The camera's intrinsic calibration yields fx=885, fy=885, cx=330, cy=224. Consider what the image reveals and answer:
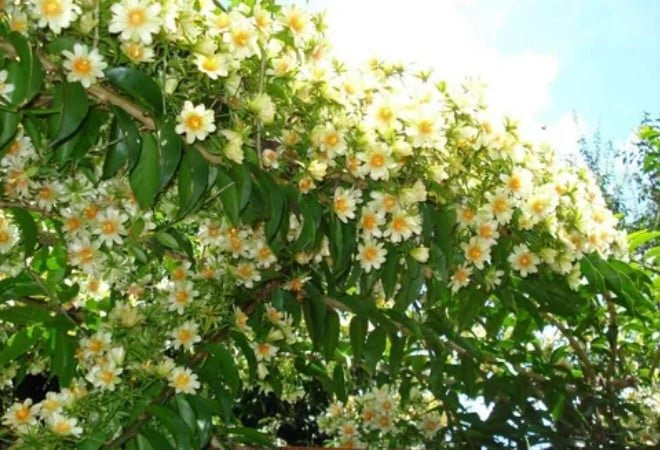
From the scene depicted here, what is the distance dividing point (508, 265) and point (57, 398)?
0.80m

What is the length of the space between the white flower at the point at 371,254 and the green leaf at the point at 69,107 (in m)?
0.55

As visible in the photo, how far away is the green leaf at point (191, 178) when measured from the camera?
1197 millimetres

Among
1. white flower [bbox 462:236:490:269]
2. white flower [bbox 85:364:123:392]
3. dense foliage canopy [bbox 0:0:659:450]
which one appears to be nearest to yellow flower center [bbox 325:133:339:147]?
dense foliage canopy [bbox 0:0:659:450]

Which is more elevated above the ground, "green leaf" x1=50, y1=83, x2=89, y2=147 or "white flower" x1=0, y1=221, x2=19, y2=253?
"white flower" x1=0, y1=221, x2=19, y2=253

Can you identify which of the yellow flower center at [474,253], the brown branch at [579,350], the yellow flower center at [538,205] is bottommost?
the yellow flower center at [474,253]

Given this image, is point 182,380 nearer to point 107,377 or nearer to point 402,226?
point 107,377

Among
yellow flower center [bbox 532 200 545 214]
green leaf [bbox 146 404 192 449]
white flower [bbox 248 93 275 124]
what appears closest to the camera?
white flower [bbox 248 93 275 124]

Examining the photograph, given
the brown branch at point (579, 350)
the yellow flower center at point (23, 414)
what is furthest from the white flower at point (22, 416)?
the brown branch at point (579, 350)

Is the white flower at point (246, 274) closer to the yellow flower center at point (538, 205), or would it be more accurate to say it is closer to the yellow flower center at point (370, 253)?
the yellow flower center at point (370, 253)

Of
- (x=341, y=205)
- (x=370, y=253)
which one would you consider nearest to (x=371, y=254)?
(x=370, y=253)

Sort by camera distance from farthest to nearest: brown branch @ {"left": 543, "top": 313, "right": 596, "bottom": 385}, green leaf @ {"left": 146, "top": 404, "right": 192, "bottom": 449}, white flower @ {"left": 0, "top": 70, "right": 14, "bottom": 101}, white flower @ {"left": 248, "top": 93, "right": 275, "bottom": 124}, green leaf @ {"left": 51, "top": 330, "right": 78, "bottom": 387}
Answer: brown branch @ {"left": 543, "top": 313, "right": 596, "bottom": 385}
green leaf @ {"left": 51, "top": 330, "right": 78, "bottom": 387}
green leaf @ {"left": 146, "top": 404, "right": 192, "bottom": 449}
white flower @ {"left": 248, "top": 93, "right": 275, "bottom": 124}
white flower @ {"left": 0, "top": 70, "right": 14, "bottom": 101}

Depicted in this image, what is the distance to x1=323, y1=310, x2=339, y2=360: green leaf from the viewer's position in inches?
66.1

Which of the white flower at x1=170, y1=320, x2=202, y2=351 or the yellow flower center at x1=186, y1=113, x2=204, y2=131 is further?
the white flower at x1=170, y1=320, x2=202, y2=351

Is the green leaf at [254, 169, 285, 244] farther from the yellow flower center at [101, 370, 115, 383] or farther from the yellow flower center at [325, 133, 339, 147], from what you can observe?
the yellow flower center at [101, 370, 115, 383]
